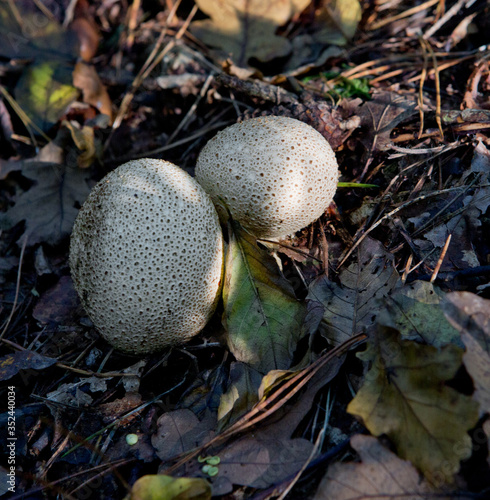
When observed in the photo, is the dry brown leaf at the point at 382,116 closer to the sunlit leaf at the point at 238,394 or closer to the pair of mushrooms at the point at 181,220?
the pair of mushrooms at the point at 181,220

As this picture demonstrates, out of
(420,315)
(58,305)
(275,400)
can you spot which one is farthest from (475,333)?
(58,305)

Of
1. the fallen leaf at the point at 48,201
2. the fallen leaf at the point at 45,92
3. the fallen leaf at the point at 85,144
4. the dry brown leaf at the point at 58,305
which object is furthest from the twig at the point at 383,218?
the fallen leaf at the point at 45,92

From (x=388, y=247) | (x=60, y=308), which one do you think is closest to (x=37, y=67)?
(x=60, y=308)

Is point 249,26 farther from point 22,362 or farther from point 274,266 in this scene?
point 22,362

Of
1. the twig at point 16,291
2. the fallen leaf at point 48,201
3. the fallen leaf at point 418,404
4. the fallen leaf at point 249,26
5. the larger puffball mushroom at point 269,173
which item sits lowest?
the twig at point 16,291

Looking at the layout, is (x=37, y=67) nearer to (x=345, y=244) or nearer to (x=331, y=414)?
(x=345, y=244)
